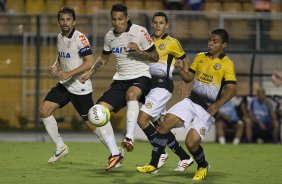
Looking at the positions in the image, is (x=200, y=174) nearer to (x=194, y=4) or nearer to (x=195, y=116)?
(x=195, y=116)

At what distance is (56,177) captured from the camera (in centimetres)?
1086

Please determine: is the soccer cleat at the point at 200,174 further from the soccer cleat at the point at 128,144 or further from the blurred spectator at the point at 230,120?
the blurred spectator at the point at 230,120

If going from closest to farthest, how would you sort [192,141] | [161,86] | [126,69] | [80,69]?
1. [192,141]
2. [126,69]
3. [80,69]
4. [161,86]

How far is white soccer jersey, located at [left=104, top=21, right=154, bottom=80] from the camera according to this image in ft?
37.9

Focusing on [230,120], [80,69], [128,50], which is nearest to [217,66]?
[128,50]

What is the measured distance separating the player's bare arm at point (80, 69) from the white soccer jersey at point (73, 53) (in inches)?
3.9

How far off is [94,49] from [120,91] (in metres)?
8.11

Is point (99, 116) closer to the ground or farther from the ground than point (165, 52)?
closer to the ground

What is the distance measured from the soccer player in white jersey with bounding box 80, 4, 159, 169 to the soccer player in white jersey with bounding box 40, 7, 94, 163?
606 millimetres

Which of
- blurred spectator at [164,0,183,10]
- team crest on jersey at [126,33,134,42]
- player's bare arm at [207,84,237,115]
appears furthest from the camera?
blurred spectator at [164,0,183,10]

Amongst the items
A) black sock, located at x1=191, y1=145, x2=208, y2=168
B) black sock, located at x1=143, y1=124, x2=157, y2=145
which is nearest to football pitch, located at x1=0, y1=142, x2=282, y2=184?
black sock, located at x1=191, y1=145, x2=208, y2=168

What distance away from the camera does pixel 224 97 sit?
10.5m

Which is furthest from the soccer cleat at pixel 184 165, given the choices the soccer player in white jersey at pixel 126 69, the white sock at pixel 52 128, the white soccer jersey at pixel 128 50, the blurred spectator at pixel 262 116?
the blurred spectator at pixel 262 116

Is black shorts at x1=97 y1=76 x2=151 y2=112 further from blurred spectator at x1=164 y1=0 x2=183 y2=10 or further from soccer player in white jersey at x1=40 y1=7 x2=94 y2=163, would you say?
blurred spectator at x1=164 y1=0 x2=183 y2=10
